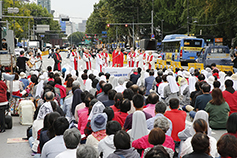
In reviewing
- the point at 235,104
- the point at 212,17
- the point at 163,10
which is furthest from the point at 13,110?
the point at 163,10

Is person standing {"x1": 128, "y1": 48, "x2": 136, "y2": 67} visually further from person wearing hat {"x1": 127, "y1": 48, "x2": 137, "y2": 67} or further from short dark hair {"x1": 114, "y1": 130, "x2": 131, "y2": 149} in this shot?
short dark hair {"x1": 114, "y1": 130, "x2": 131, "y2": 149}

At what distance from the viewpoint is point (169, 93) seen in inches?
405

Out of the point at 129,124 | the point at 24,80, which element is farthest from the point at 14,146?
the point at 24,80

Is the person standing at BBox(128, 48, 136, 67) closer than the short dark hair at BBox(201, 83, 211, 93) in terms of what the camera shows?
No

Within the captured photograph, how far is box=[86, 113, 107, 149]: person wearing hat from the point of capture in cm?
557

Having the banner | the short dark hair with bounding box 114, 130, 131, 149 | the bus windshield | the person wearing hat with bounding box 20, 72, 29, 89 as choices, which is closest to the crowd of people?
the short dark hair with bounding box 114, 130, 131, 149

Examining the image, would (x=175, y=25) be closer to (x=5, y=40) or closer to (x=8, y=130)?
(x=5, y=40)

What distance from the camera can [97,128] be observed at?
562cm

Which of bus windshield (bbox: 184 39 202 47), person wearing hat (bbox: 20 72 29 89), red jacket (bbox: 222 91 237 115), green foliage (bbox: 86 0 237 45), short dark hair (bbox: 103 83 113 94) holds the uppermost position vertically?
green foliage (bbox: 86 0 237 45)

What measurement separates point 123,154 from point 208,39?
38.8 meters

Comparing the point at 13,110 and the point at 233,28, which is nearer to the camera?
the point at 13,110

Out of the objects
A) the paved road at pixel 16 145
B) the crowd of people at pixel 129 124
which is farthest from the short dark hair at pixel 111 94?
the paved road at pixel 16 145

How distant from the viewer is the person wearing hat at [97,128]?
219 inches

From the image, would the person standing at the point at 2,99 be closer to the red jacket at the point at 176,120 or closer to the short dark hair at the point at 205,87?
the red jacket at the point at 176,120
